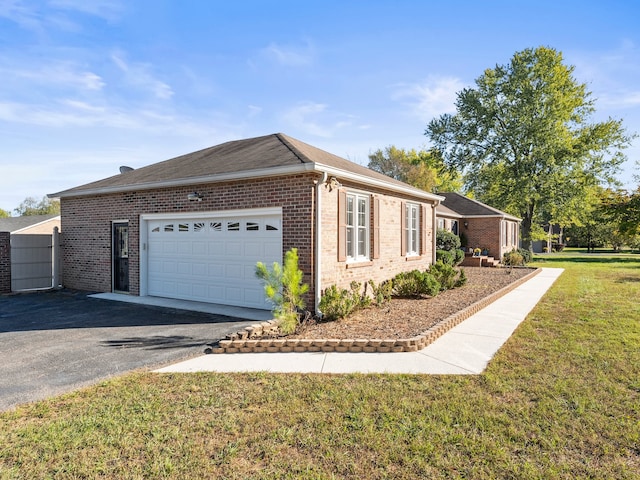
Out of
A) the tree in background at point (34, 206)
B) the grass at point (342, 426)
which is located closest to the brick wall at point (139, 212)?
the grass at point (342, 426)

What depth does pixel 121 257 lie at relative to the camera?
1209 cm

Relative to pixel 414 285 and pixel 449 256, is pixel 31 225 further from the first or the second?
pixel 449 256

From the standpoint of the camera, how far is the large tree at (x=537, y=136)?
28.4 metres

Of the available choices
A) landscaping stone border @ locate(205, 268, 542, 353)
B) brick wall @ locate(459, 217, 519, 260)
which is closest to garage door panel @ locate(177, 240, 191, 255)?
landscaping stone border @ locate(205, 268, 542, 353)

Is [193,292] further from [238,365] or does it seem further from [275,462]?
[275,462]

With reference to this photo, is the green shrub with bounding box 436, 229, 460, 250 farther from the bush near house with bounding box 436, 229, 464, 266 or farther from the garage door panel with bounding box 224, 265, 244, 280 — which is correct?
the garage door panel with bounding box 224, 265, 244, 280

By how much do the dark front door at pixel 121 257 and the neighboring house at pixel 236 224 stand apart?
35mm

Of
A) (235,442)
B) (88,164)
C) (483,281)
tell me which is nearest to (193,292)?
(235,442)

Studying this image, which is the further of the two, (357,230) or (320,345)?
(357,230)

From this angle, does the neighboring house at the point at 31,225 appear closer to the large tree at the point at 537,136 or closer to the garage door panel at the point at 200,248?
the garage door panel at the point at 200,248

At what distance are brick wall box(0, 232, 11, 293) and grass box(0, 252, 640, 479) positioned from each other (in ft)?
35.1

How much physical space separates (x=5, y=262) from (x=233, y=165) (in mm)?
8930

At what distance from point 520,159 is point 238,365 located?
3004cm

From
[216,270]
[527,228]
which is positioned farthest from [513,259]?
[216,270]
